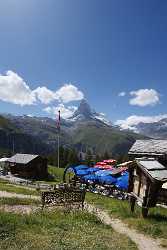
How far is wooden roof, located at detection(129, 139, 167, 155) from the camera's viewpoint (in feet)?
143

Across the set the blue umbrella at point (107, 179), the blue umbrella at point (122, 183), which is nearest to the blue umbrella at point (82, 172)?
the blue umbrella at point (107, 179)

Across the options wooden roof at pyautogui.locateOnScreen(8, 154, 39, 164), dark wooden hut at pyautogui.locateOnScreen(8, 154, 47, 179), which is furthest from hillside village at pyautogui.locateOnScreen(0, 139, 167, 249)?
wooden roof at pyautogui.locateOnScreen(8, 154, 39, 164)

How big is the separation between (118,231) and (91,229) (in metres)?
2.38

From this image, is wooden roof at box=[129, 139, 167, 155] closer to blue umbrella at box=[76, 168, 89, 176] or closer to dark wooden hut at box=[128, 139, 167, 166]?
dark wooden hut at box=[128, 139, 167, 166]

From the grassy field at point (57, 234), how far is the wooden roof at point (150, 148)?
24613 mm

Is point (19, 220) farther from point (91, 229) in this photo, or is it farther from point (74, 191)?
point (74, 191)

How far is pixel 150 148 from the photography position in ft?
147

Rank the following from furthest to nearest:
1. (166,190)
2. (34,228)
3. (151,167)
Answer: (166,190), (151,167), (34,228)

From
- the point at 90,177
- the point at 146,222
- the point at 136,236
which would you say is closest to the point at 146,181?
the point at 146,222

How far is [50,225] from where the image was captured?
58.9 feet

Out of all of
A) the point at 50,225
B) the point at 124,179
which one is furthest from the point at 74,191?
the point at 124,179

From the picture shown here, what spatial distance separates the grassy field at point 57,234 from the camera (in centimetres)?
1389

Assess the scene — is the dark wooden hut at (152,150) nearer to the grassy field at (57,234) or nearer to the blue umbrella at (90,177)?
the blue umbrella at (90,177)

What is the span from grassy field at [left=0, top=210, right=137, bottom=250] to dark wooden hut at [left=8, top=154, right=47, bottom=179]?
206 ft
